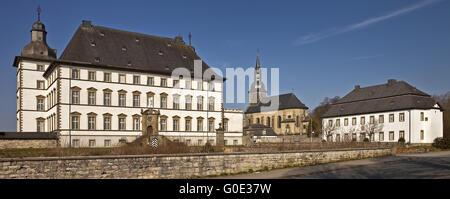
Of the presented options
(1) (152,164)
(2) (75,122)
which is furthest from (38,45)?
(1) (152,164)

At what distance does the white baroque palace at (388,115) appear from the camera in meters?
49.5

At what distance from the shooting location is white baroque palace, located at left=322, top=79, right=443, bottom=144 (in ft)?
163

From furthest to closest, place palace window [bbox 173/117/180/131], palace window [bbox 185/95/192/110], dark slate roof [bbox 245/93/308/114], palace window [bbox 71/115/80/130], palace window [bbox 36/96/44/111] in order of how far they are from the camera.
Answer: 1. dark slate roof [bbox 245/93/308/114]
2. palace window [bbox 185/95/192/110]
3. palace window [bbox 173/117/180/131]
4. palace window [bbox 36/96/44/111]
5. palace window [bbox 71/115/80/130]

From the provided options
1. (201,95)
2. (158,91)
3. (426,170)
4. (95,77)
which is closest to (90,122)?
(95,77)

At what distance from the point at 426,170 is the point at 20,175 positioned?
17.9 meters

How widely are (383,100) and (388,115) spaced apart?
2746mm

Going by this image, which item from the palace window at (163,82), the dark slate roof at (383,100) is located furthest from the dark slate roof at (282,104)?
the palace window at (163,82)

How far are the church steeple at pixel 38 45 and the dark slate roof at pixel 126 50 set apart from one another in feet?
16.3

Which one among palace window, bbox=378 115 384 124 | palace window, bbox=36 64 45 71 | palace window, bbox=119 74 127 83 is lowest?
palace window, bbox=378 115 384 124

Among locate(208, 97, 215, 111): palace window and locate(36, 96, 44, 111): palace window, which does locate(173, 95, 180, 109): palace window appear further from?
locate(36, 96, 44, 111): palace window

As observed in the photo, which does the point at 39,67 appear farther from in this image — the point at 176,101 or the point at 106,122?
the point at 176,101

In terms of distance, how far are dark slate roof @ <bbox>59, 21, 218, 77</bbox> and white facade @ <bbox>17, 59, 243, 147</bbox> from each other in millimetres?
1155

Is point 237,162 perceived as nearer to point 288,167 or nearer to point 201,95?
point 288,167

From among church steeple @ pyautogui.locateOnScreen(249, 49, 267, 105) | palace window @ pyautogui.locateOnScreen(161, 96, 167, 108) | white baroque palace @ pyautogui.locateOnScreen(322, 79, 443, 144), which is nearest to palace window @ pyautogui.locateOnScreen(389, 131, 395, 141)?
white baroque palace @ pyautogui.locateOnScreen(322, 79, 443, 144)
